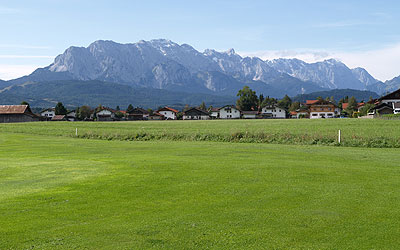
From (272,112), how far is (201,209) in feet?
623

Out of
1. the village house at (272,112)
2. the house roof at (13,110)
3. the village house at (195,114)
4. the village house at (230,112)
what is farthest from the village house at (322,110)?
the house roof at (13,110)

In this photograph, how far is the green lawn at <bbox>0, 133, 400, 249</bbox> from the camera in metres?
8.16

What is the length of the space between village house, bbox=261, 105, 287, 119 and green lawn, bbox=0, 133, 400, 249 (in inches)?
7108

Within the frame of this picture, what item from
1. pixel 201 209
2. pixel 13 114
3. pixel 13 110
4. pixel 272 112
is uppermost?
pixel 13 110

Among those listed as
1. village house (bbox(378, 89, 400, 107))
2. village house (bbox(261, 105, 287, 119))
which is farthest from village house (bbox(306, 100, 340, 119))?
village house (bbox(378, 89, 400, 107))

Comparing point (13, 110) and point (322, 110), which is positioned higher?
point (322, 110)

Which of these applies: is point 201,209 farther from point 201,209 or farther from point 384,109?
point 384,109

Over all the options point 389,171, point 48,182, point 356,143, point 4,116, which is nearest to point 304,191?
point 389,171

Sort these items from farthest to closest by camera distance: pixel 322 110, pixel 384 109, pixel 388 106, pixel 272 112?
pixel 272 112 < pixel 322 110 < pixel 388 106 < pixel 384 109

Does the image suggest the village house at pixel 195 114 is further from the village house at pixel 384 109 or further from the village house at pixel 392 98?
the village house at pixel 392 98

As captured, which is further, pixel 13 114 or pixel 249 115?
pixel 249 115

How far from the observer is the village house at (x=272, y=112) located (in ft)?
641

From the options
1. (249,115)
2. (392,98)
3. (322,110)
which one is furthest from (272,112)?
(392,98)

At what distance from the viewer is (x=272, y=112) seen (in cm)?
19675
